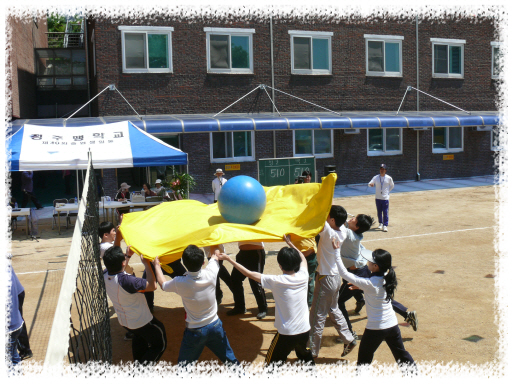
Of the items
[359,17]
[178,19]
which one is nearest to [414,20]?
[359,17]

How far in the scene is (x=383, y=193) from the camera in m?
14.9

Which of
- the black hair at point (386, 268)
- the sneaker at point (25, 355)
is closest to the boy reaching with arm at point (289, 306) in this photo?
the black hair at point (386, 268)

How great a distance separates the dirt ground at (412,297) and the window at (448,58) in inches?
492

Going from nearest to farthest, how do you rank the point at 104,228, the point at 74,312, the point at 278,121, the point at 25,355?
the point at 25,355, the point at 104,228, the point at 74,312, the point at 278,121

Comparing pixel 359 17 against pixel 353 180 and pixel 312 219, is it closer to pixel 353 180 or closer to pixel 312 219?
pixel 353 180

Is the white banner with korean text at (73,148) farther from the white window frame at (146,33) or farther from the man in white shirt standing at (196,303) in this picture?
the white window frame at (146,33)

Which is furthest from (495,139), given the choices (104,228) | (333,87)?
(104,228)

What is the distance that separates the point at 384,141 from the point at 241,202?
64.8 feet

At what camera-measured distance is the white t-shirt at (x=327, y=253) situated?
665 cm

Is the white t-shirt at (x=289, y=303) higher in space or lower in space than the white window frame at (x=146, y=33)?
lower

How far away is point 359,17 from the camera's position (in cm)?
2481

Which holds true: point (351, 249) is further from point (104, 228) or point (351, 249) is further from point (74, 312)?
point (74, 312)

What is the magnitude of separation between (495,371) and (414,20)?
22971 millimetres

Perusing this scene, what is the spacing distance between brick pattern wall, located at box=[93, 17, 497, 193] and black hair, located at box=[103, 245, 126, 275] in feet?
53.6
